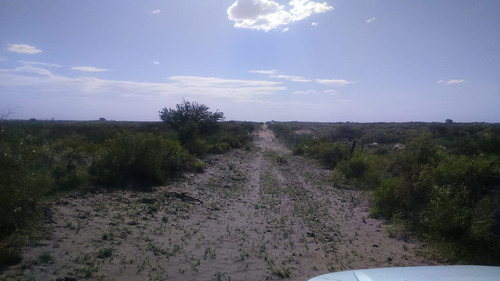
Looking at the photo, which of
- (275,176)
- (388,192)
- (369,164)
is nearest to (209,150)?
(275,176)

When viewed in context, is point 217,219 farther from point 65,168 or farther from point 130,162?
point 65,168

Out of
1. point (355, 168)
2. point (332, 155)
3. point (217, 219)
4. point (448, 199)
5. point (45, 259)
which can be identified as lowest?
point (217, 219)

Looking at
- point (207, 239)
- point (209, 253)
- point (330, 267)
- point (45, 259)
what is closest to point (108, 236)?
point (45, 259)

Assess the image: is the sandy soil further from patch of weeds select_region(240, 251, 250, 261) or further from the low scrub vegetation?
the low scrub vegetation

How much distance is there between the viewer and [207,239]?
8852 mm

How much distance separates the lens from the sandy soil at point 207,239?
6668 millimetres

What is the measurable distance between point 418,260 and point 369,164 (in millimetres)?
11398

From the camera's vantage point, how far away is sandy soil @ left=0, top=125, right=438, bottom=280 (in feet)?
21.9

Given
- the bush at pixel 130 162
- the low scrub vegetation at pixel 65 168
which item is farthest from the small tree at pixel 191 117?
the bush at pixel 130 162

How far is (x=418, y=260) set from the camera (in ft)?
24.6

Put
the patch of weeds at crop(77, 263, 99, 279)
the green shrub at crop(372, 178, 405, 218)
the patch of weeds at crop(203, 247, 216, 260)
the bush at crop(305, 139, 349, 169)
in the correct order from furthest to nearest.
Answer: the bush at crop(305, 139, 349, 169) → the green shrub at crop(372, 178, 405, 218) → the patch of weeds at crop(203, 247, 216, 260) → the patch of weeds at crop(77, 263, 99, 279)

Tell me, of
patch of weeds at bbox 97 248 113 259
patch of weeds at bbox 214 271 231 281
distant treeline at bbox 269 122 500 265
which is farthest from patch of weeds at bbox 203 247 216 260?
distant treeline at bbox 269 122 500 265

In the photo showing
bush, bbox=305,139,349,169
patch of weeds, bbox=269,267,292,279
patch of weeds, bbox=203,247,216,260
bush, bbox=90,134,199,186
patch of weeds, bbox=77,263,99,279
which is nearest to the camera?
patch of weeds, bbox=77,263,99,279

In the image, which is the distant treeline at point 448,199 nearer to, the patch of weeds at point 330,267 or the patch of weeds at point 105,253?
the patch of weeds at point 330,267
